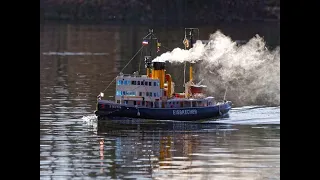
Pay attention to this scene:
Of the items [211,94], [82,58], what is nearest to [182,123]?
[211,94]

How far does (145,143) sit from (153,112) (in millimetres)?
6740

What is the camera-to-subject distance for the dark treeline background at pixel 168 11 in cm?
14612

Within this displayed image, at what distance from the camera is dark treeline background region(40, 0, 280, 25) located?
146125 mm

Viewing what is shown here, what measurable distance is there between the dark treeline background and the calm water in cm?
10110

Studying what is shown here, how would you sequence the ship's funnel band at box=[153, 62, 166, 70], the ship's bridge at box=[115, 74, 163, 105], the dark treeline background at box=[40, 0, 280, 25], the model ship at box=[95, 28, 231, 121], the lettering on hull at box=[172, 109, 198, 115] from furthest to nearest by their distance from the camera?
the dark treeline background at box=[40, 0, 280, 25], the ship's funnel band at box=[153, 62, 166, 70], the ship's bridge at box=[115, 74, 163, 105], the lettering on hull at box=[172, 109, 198, 115], the model ship at box=[95, 28, 231, 121]

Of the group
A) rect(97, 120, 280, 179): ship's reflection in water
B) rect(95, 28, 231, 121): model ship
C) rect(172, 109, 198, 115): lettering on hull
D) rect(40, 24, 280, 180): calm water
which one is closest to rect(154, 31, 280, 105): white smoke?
rect(40, 24, 280, 180): calm water

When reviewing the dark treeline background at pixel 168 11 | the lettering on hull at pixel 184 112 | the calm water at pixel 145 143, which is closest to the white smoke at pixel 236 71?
the calm water at pixel 145 143

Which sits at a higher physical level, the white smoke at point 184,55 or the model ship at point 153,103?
the white smoke at point 184,55

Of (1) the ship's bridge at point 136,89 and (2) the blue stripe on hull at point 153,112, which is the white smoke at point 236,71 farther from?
(2) the blue stripe on hull at point 153,112

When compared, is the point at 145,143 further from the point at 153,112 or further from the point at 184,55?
the point at 184,55

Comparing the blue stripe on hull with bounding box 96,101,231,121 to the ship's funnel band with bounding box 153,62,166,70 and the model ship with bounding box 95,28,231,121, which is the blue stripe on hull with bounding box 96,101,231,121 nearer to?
the model ship with bounding box 95,28,231,121
